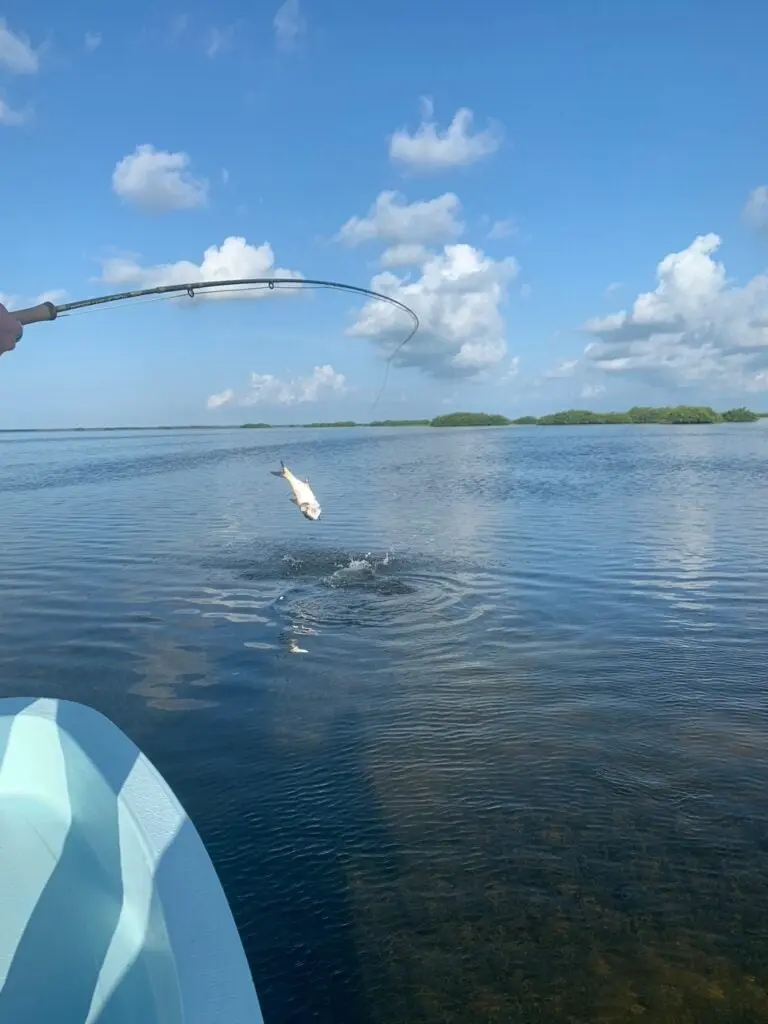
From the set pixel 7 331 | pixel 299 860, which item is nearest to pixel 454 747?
pixel 299 860

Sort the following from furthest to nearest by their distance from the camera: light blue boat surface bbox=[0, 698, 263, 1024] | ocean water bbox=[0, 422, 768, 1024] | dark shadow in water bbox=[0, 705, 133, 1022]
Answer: ocean water bbox=[0, 422, 768, 1024] < dark shadow in water bbox=[0, 705, 133, 1022] < light blue boat surface bbox=[0, 698, 263, 1024]

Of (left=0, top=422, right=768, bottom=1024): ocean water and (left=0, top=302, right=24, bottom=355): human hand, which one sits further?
(left=0, top=422, right=768, bottom=1024): ocean water

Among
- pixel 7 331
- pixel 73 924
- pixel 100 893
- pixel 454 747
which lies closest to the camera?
pixel 7 331

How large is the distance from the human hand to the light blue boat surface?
2348 mm

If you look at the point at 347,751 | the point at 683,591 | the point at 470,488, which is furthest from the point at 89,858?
the point at 470,488

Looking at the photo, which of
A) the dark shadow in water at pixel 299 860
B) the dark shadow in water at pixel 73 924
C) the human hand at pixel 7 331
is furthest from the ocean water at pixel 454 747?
the human hand at pixel 7 331

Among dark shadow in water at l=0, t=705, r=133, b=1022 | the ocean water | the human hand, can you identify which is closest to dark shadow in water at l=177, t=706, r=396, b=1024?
the ocean water

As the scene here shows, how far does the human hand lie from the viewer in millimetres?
3682

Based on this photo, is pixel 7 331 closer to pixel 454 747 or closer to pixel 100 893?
pixel 100 893

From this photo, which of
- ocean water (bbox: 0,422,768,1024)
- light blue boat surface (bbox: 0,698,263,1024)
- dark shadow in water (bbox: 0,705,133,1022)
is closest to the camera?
light blue boat surface (bbox: 0,698,263,1024)

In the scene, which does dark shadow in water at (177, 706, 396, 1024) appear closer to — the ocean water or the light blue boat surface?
the ocean water

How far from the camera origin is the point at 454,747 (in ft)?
26.2

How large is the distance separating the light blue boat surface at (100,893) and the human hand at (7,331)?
2.35 m

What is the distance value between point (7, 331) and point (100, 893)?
9.27 ft
